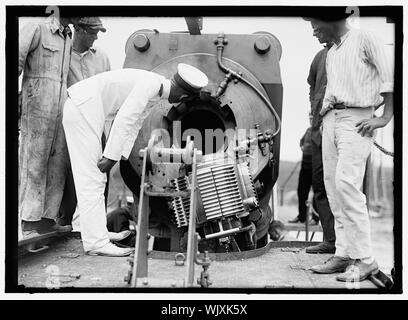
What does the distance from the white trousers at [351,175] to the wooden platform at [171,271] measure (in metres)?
0.21

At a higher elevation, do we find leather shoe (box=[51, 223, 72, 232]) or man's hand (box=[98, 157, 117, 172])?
man's hand (box=[98, 157, 117, 172])

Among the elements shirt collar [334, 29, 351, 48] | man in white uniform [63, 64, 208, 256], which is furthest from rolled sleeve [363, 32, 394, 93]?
man in white uniform [63, 64, 208, 256]

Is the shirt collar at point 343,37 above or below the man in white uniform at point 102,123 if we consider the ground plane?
above

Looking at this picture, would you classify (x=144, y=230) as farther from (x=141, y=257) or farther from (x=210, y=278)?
(x=210, y=278)

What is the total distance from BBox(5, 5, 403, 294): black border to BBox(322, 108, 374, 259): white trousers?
186mm

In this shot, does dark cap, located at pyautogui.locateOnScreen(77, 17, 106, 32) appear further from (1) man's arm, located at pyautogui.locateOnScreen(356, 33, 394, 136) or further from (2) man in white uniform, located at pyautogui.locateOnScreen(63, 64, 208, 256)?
(1) man's arm, located at pyautogui.locateOnScreen(356, 33, 394, 136)

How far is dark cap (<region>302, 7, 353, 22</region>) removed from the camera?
2533 mm

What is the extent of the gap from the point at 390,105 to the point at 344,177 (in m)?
0.44

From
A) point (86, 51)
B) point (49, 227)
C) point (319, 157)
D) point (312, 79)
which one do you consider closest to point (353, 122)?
point (319, 157)

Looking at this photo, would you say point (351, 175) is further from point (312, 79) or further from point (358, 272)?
point (312, 79)

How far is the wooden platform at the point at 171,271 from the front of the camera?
248 cm

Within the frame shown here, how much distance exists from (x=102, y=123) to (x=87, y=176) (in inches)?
14.1

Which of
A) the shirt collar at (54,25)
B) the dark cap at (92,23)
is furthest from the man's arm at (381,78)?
the shirt collar at (54,25)

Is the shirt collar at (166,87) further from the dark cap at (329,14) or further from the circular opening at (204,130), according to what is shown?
the dark cap at (329,14)
